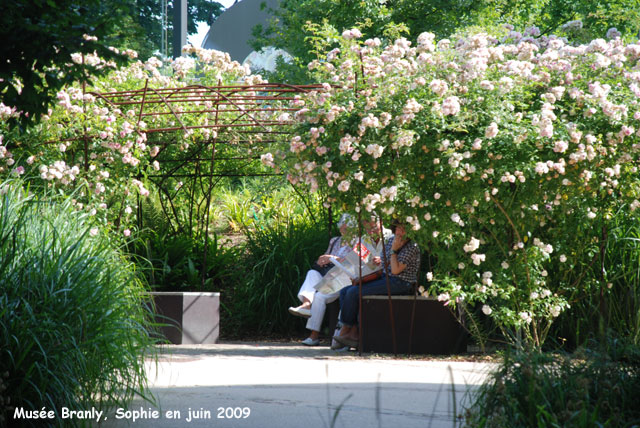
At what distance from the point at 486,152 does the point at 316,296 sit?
267 cm

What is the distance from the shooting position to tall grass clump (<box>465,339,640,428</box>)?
265 centimetres

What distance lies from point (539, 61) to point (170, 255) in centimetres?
477

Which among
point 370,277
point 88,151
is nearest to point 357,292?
point 370,277

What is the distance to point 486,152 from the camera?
5391mm

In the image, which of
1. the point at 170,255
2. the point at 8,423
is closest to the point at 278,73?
the point at 170,255

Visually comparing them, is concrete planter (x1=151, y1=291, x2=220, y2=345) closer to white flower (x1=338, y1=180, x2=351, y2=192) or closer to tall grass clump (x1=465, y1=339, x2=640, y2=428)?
white flower (x1=338, y1=180, x2=351, y2=192)

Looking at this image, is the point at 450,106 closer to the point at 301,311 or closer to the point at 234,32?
the point at 301,311

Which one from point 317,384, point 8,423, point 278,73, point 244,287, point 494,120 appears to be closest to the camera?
point 8,423

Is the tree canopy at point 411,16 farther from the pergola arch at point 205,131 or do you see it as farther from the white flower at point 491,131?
the white flower at point 491,131

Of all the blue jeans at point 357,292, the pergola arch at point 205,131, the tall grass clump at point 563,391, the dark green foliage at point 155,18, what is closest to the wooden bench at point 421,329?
the blue jeans at point 357,292

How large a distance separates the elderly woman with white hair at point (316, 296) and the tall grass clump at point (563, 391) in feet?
13.0

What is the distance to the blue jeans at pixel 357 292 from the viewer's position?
21.6 ft

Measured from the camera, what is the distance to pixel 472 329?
6.49 metres

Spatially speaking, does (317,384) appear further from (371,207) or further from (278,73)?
(278,73)
